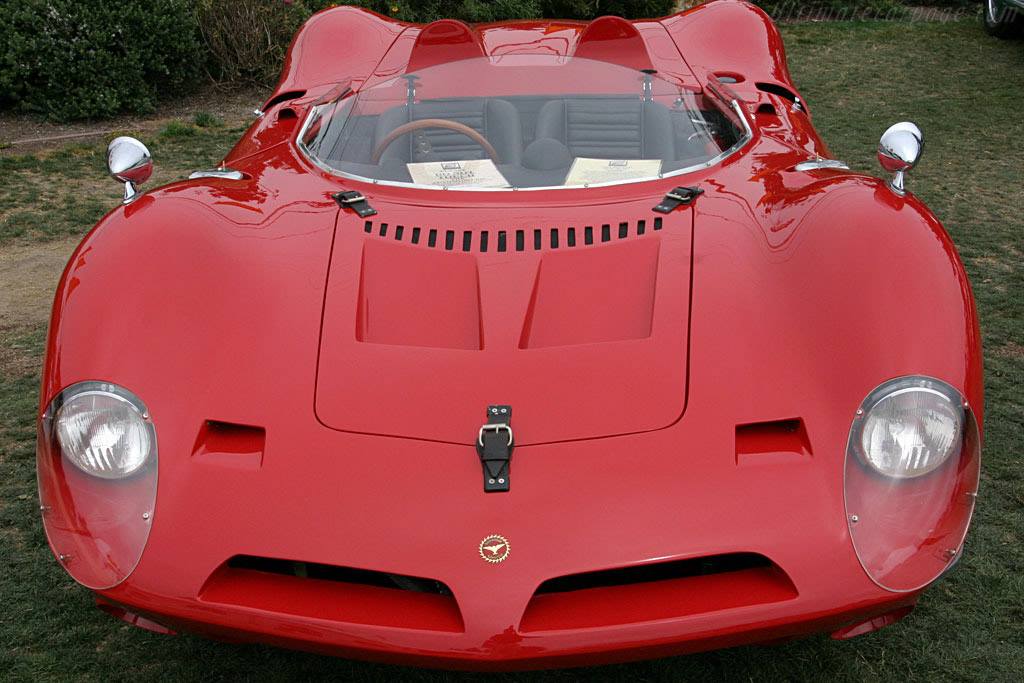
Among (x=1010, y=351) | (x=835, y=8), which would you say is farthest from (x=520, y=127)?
(x=835, y=8)

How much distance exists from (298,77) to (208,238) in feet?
5.92

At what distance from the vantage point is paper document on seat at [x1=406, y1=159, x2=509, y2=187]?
105 inches

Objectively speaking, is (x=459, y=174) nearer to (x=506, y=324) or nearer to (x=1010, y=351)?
(x=506, y=324)

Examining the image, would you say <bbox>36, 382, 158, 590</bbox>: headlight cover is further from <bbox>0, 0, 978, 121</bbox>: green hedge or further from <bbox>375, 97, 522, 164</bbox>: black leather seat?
<bbox>0, 0, 978, 121</bbox>: green hedge

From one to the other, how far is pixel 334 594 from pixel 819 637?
1.19 metres

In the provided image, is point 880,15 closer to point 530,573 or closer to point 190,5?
point 190,5

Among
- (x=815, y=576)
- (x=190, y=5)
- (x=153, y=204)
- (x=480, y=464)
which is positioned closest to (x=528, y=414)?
(x=480, y=464)

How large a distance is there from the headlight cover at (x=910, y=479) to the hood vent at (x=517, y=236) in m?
0.78

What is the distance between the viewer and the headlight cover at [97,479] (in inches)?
70.7

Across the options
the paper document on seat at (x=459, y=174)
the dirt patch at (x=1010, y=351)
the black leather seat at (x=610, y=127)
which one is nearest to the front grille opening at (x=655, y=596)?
the paper document on seat at (x=459, y=174)

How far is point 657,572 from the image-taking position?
1746 mm

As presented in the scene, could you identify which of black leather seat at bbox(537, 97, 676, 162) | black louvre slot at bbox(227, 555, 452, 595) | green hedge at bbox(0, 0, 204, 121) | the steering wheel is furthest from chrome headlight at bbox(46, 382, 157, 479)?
green hedge at bbox(0, 0, 204, 121)

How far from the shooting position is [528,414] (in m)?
1.88

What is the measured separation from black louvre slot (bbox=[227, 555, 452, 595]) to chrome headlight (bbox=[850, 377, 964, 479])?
852 mm
